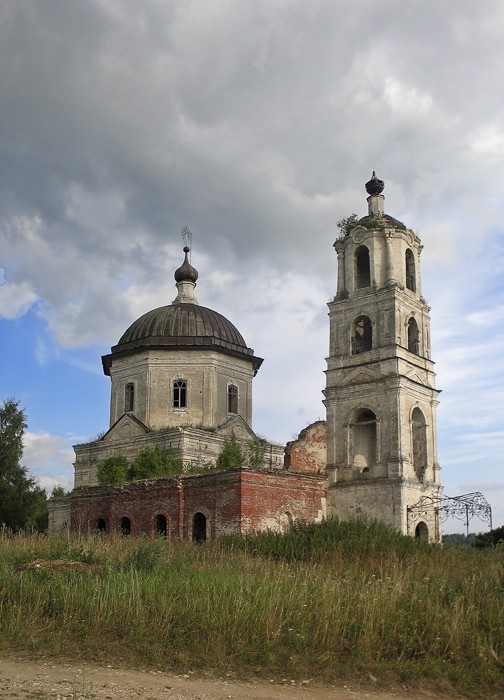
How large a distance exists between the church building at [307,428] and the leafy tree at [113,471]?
890 millimetres

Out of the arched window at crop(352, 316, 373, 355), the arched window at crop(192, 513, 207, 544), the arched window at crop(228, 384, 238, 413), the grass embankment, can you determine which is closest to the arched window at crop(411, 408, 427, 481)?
the arched window at crop(352, 316, 373, 355)

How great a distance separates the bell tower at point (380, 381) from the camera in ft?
83.4

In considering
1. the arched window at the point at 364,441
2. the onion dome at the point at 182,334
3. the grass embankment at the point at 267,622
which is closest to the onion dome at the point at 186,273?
the onion dome at the point at 182,334

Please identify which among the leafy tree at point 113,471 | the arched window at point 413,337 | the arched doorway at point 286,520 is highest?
the arched window at point 413,337

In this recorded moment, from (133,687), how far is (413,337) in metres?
21.7

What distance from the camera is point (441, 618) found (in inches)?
392

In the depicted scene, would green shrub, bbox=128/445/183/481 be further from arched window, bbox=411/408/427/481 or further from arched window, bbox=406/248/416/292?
arched window, bbox=406/248/416/292

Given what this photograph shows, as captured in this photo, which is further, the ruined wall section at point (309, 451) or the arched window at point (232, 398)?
the arched window at point (232, 398)

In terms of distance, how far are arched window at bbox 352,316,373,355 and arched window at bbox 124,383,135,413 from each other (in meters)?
10.9

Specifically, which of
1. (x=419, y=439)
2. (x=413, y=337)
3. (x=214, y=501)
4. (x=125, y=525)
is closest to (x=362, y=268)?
(x=413, y=337)

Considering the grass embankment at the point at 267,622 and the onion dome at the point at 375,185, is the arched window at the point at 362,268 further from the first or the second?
the grass embankment at the point at 267,622

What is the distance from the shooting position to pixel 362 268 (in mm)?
29016

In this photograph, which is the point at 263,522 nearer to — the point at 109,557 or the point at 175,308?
the point at 109,557

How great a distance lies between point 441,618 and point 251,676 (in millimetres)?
2777
